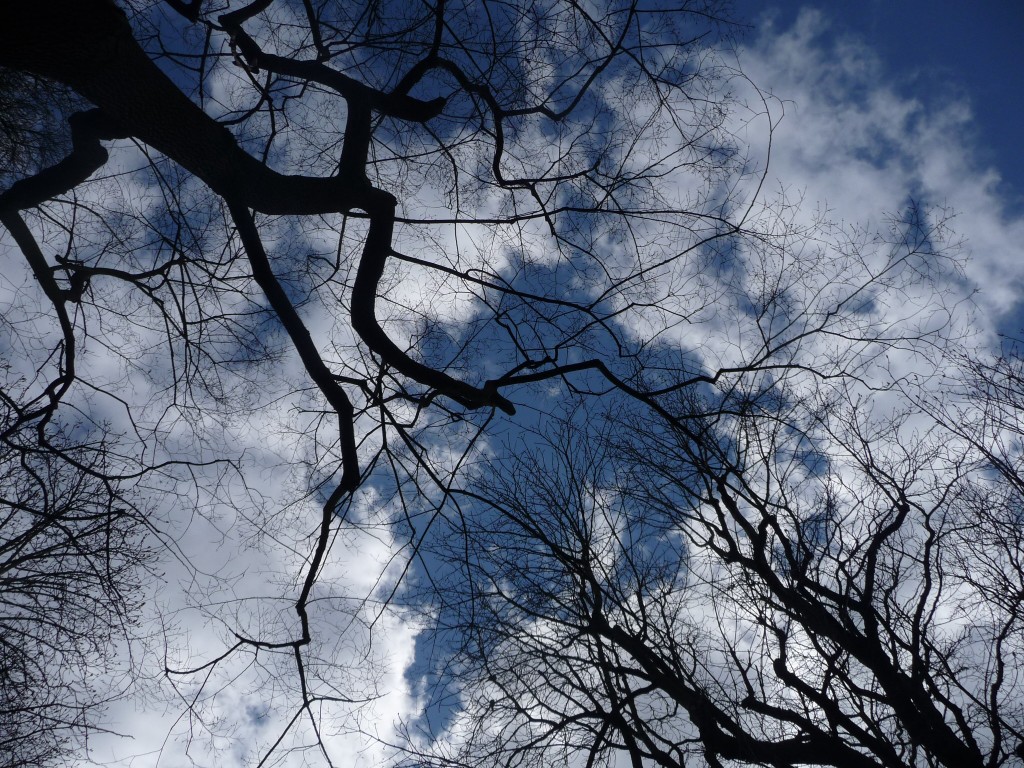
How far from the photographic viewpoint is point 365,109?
3.34 m

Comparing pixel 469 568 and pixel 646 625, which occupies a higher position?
pixel 646 625

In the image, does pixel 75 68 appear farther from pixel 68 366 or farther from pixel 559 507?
pixel 559 507

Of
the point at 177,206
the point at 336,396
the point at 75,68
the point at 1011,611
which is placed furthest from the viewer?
the point at 1011,611

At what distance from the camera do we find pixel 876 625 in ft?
16.9

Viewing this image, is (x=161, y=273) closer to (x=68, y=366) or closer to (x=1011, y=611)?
(x=68, y=366)

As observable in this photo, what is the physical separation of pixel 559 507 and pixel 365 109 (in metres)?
3.94

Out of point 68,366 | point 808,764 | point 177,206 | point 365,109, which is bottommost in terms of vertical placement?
point 808,764

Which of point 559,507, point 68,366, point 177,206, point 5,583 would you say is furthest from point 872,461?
point 5,583

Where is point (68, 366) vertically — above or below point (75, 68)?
below

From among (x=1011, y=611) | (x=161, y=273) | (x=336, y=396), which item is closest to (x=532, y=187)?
(x=336, y=396)

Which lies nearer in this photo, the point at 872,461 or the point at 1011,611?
the point at 1011,611

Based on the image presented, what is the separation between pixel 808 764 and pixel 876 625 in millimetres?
1322

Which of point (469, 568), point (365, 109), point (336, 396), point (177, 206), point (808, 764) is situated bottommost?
point (808, 764)

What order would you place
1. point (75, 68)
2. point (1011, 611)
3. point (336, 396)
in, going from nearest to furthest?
1. point (75, 68)
2. point (336, 396)
3. point (1011, 611)
